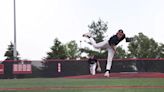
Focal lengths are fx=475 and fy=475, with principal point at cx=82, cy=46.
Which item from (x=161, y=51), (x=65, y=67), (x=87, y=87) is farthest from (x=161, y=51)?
(x=87, y=87)

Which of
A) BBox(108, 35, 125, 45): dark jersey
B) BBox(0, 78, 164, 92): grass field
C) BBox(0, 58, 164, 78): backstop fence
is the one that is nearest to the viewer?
BBox(0, 78, 164, 92): grass field

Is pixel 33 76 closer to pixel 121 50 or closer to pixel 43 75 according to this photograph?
pixel 43 75

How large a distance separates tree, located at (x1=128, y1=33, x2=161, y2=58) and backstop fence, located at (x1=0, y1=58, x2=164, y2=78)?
129 feet

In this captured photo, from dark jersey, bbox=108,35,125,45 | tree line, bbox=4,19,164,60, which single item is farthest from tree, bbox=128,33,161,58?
dark jersey, bbox=108,35,125,45

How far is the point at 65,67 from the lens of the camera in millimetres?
34188

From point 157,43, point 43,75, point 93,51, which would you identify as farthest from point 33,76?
point 157,43

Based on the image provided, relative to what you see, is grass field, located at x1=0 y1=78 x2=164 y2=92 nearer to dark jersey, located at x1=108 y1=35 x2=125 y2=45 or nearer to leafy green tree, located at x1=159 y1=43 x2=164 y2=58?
dark jersey, located at x1=108 y1=35 x2=125 y2=45

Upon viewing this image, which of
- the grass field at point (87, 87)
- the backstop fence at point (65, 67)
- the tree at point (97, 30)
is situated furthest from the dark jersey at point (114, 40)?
the tree at point (97, 30)

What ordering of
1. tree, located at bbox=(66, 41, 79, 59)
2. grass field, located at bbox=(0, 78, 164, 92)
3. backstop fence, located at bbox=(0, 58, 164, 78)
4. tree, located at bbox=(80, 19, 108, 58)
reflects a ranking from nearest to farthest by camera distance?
grass field, located at bbox=(0, 78, 164, 92) → backstop fence, located at bbox=(0, 58, 164, 78) → tree, located at bbox=(80, 19, 108, 58) → tree, located at bbox=(66, 41, 79, 59)

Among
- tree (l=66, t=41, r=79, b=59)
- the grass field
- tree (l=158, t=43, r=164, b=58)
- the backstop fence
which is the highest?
tree (l=66, t=41, r=79, b=59)

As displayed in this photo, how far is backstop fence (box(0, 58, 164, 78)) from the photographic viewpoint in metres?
33.0

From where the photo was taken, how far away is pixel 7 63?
3284 cm

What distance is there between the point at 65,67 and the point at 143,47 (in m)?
41.4

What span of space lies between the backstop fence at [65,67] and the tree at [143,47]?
39227 mm
